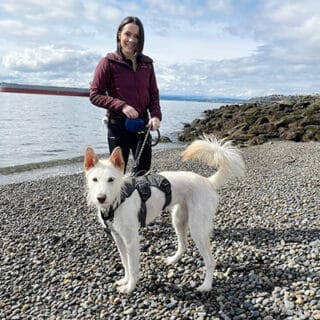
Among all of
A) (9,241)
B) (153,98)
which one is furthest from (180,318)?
(9,241)

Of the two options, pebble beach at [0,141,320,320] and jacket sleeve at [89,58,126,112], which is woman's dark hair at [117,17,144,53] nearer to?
jacket sleeve at [89,58,126,112]

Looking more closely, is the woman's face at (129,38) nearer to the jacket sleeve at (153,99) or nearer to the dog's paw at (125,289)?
the jacket sleeve at (153,99)

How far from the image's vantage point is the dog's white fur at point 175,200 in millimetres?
4215

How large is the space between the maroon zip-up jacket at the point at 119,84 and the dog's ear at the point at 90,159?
103cm

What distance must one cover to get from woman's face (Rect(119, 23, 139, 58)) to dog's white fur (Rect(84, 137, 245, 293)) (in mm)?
1554

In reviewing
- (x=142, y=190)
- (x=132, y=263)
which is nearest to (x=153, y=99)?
(x=142, y=190)

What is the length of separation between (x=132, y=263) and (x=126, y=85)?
94.2 inches

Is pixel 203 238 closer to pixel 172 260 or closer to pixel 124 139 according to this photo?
pixel 172 260

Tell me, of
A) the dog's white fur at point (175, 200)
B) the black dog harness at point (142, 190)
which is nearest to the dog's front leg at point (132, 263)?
the dog's white fur at point (175, 200)

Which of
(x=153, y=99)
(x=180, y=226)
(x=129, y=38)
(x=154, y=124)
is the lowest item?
(x=180, y=226)

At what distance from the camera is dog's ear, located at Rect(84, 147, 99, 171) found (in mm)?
4211

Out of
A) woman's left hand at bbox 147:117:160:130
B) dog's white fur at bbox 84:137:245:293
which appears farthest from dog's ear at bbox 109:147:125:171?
woman's left hand at bbox 147:117:160:130

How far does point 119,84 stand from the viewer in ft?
17.1

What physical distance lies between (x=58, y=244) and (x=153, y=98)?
3.05 m
